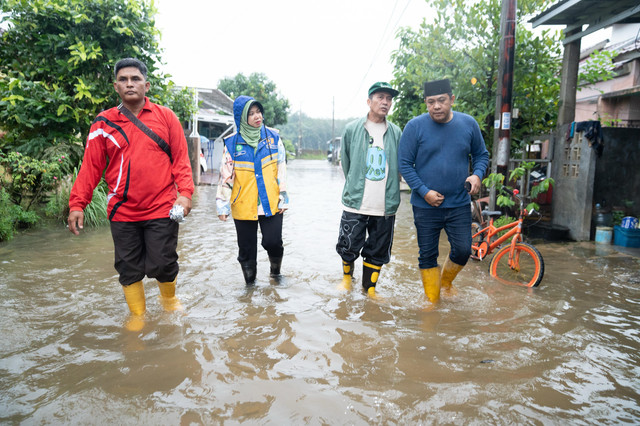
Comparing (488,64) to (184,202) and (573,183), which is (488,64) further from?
(184,202)

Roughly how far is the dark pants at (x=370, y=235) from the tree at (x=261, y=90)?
35.2 meters

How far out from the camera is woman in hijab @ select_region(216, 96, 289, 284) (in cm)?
425

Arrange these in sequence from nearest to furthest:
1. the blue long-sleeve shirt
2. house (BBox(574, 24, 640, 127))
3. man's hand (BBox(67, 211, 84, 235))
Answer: man's hand (BBox(67, 211, 84, 235)) → the blue long-sleeve shirt → house (BBox(574, 24, 640, 127))

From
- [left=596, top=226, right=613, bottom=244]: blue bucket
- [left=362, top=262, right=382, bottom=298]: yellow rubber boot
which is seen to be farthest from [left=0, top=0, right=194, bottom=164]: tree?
[left=596, top=226, right=613, bottom=244]: blue bucket

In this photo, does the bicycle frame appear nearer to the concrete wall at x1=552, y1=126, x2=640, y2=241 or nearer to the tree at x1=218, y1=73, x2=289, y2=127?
the concrete wall at x1=552, y1=126, x2=640, y2=241

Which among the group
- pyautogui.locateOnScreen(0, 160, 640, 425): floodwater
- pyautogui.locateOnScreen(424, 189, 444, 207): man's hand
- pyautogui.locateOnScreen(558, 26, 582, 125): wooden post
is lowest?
pyautogui.locateOnScreen(0, 160, 640, 425): floodwater

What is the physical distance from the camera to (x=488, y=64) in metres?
8.07

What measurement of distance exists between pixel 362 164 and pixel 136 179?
1.94m

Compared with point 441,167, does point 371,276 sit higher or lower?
lower

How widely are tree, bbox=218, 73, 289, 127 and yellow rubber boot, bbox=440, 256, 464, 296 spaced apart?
35.4m

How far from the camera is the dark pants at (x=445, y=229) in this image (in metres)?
3.93

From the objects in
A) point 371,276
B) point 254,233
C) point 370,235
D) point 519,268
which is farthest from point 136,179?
point 519,268

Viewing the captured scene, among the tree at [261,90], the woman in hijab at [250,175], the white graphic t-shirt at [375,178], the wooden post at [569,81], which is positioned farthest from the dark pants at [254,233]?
the tree at [261,90]

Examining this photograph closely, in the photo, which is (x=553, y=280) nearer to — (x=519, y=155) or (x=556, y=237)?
(x=556, y=237)
